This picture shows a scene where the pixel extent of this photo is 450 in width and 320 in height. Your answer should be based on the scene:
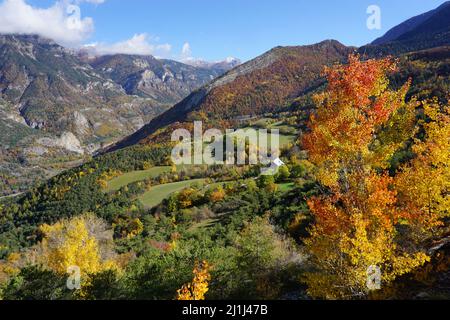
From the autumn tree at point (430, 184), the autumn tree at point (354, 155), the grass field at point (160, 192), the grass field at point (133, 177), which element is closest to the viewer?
the autumn tree at point (354, 155)

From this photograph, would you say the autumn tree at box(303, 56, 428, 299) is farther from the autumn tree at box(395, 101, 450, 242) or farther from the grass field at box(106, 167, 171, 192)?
the grass field at box(106, 167, 171, 192)

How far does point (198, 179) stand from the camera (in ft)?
448

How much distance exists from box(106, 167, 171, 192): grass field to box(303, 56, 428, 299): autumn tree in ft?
468

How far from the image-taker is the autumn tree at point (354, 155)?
19297mm

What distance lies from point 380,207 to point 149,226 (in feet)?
262

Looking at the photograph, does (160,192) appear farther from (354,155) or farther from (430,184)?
(430,184)

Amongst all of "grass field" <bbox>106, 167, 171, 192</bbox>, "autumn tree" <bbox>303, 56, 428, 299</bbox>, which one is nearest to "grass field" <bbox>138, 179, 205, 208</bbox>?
"grass field" <bbox>106, 167, 171, 192</bbox>

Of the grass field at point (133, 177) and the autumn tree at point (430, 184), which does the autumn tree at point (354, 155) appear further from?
the grass field at point (133, 177)

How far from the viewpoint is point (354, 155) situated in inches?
797

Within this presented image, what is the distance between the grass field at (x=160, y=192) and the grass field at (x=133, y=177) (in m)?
21.5

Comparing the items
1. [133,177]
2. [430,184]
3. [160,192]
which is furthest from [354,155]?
[133,177]

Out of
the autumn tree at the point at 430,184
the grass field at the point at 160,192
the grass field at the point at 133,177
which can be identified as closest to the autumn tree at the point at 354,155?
the autumn tree at the point at 430,184
